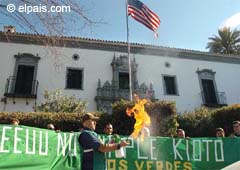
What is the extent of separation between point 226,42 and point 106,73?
1775 centimetres

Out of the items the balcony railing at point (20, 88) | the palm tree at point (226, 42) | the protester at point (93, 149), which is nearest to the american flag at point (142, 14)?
the balcony railing at point (20, 88)

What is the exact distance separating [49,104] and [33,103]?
7.09 feet

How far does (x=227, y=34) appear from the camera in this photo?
112ft

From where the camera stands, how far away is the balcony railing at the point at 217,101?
23312 millimetres

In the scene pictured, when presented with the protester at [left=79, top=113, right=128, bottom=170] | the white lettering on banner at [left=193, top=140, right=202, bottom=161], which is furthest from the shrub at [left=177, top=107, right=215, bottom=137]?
the protester at [left=79, top=113, right=128, bottom=170]

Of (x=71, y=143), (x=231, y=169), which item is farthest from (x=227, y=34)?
(x=231, y=169)

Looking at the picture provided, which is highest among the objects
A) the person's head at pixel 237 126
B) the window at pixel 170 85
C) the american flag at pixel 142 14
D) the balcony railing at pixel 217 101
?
the american flag at pixel 142 14

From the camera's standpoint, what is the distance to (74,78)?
21.4 m

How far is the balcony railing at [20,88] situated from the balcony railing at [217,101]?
40.3 ft

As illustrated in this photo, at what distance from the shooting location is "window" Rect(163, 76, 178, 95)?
2315 centimetres

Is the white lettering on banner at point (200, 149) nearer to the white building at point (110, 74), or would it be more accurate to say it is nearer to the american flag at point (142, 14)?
the american flag at point (142, 14)

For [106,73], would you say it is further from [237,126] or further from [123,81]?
[237,126]

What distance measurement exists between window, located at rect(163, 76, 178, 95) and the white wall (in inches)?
12.2

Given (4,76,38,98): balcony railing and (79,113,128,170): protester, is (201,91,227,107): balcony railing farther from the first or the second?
(79,113,128,170): protester
